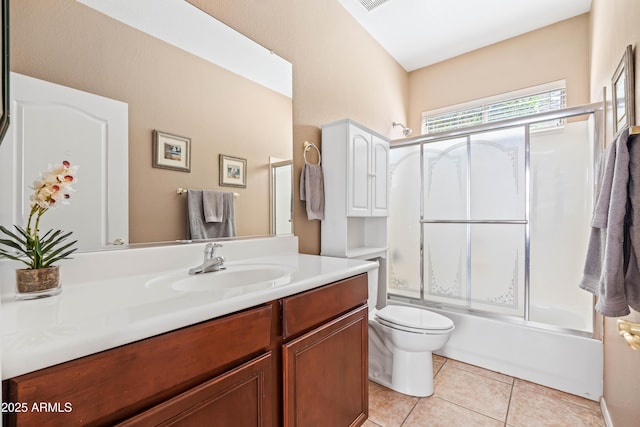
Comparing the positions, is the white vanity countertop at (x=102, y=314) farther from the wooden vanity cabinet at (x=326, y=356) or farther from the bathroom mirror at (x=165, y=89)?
the bathroom mirror at (x=165, y=89)

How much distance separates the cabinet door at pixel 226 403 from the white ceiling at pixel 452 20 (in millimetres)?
2558

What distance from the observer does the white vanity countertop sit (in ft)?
1.70

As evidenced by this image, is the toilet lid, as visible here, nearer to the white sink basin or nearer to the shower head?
the white sink basin

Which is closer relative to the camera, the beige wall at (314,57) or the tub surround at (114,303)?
the tub surround at (114,303)

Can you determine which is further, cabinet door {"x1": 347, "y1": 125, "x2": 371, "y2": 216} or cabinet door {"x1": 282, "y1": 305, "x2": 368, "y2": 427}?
cabinet door {"x1": 347, "y1": 125, "x2": 371, "y2": 216}

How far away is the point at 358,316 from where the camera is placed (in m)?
1.35

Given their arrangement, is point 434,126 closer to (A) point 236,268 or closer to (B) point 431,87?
(B) point 431,87

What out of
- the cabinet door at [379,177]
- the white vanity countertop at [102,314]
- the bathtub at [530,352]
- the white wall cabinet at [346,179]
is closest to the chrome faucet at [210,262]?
the white vanity countertop at [102,314]

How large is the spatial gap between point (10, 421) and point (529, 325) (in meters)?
2.47

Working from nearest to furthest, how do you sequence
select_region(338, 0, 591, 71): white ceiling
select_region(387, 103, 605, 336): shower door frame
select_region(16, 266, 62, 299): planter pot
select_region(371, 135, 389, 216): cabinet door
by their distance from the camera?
1. select_region(16, 266, 62, 299): planter pot
2. select_region(387, 103, 605, 336): shower door frame
3. select_region(371, 135, 389, 216): cabinet door
4. select_region(338, 0, 591, 71): white ceiling

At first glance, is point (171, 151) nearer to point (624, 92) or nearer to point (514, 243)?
point (624, 92)

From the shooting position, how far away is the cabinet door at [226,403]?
67 cm

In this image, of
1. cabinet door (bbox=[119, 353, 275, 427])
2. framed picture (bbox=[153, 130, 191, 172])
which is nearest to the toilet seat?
cabinet door (bbox=[119, 353, 275, 427])

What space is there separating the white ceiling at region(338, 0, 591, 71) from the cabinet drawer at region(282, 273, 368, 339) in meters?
2.17
